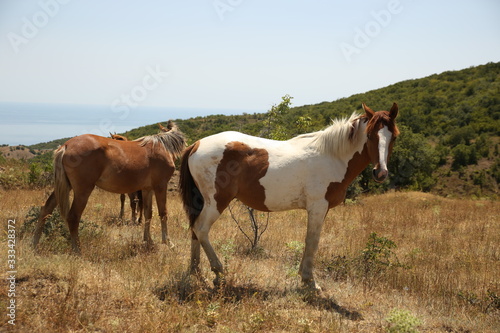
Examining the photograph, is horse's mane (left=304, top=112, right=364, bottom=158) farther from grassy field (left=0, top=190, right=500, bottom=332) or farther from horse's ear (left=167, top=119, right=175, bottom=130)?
horse's ear (left=167, top=119, right=175, bottom=130)

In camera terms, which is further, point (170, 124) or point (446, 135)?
point (446, 135)

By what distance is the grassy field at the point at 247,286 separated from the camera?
3.79m

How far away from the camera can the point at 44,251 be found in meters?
5.42

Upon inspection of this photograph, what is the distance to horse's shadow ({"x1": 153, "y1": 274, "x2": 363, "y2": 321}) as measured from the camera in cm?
443

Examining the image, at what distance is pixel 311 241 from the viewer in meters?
4.97

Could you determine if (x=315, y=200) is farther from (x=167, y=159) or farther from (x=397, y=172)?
(x=397, y=172)

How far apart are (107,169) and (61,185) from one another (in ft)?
2.45

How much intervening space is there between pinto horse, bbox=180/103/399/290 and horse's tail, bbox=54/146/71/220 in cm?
232

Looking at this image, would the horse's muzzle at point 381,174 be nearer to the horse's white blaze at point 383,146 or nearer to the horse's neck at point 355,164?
the horse's white blaze at point 383,146

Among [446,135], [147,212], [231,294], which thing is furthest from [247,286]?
[446,135]

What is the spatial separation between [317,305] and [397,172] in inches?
824

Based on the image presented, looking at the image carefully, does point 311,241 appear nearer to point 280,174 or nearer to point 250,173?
point 280,174

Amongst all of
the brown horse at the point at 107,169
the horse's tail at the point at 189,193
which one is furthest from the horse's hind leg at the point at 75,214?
the horse's tail at the point at 189,193

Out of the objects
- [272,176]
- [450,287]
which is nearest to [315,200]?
[272,176]
